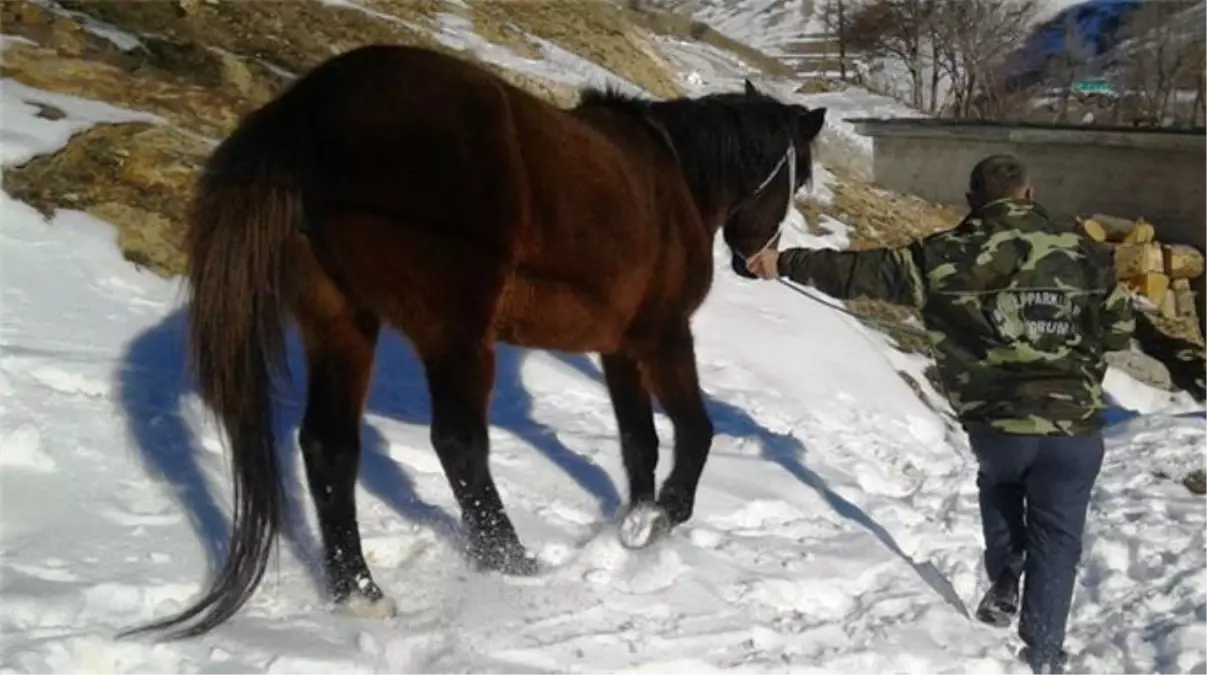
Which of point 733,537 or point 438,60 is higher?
point 438,60

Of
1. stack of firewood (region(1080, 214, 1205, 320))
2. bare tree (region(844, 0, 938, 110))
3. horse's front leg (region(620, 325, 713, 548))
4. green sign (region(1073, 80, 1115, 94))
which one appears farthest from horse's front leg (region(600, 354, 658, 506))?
green sign (region(1073, 80, 1115, 94))

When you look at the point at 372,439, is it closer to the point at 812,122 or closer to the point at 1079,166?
the point at 812,122

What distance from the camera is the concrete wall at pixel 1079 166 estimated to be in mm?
12617

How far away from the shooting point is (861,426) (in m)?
6.09

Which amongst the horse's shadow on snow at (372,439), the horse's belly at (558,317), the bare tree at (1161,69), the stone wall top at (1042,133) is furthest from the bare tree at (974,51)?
the horse's belly at (558,317)

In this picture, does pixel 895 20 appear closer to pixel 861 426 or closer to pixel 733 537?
pixel 861 426

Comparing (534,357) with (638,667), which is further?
(534,357)

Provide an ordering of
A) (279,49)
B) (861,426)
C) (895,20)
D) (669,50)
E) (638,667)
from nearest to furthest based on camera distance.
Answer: (638,667) < (861,426) < (279,49) < (669,50) < (895,20)

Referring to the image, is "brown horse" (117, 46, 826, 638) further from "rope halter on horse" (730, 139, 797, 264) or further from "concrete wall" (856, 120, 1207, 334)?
"concrete wall" (856, 120, 1207, 334)

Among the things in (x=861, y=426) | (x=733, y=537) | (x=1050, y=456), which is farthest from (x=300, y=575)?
(x=861, y=426)

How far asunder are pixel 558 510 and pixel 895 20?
2997 cm

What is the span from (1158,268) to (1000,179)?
34.3 feet

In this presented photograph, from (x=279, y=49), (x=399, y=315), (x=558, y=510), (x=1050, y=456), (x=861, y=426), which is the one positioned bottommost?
(x=861, y=426)

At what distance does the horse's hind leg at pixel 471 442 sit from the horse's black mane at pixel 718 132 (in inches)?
51.6
